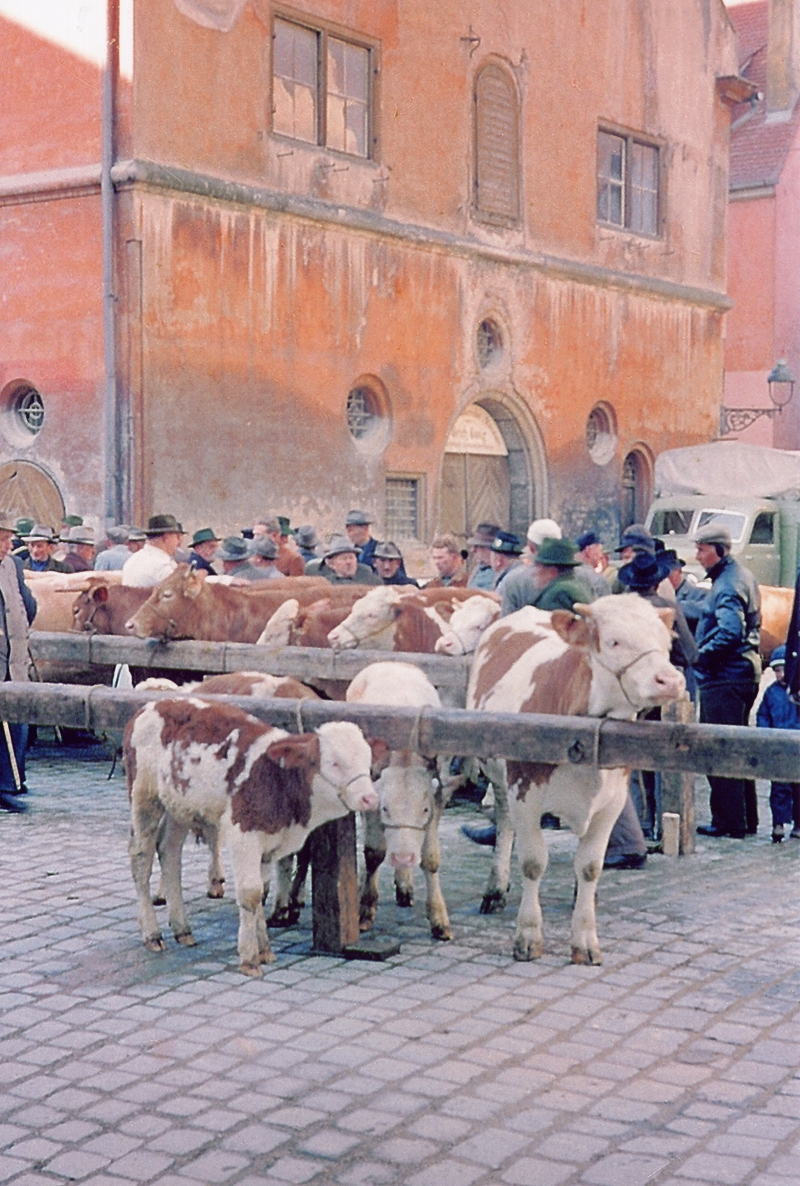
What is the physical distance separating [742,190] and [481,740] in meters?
30.8

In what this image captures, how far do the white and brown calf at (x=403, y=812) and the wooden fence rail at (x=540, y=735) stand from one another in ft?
0.91

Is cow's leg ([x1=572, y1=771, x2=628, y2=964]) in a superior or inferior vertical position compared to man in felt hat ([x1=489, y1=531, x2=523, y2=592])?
inferior

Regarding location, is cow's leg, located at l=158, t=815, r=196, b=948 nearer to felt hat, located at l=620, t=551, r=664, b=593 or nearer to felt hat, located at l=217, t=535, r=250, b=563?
felt hat, located at l=620, t=551, r=664, b=593

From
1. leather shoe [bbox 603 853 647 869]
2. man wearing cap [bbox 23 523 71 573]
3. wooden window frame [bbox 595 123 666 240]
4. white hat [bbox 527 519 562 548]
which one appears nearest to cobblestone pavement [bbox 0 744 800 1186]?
leather shoe [bbox 603 853 647 869]

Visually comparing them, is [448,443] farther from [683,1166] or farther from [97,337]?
[683,1166]

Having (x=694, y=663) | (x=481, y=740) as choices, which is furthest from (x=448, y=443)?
(x=481, y=740)

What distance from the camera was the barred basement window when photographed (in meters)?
23.1

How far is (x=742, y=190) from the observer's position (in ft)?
118

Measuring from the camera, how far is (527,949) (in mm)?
7629

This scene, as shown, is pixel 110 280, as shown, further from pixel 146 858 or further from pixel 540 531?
pixel 146 858

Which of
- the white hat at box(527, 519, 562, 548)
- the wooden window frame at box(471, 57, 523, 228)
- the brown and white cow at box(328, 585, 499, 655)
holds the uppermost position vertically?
the wooden window frame at box(471, 57, 523, 228)

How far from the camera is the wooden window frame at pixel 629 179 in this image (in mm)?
27156

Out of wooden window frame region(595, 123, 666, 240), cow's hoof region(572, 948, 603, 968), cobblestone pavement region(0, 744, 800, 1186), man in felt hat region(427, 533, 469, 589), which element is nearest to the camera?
cobblestone pavement region(0, 744, 800, 1186)

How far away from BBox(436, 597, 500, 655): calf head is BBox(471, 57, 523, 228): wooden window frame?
1466 cm
